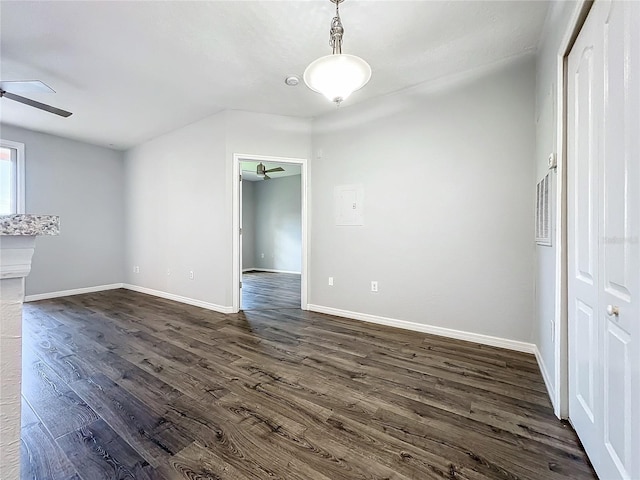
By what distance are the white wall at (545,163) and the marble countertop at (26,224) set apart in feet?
7.75

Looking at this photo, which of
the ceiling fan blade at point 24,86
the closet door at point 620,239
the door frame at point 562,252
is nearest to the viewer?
the closet door at point 620,239

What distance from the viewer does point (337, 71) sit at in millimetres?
1674

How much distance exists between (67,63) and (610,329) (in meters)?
4.44

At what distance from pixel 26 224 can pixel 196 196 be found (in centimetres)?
366

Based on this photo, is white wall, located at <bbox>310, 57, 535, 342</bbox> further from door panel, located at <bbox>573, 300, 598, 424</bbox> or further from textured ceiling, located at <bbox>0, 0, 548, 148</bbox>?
door panel, located at <bbox>573, 300, 598, 424</bbox>

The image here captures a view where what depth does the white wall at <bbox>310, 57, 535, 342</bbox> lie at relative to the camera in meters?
2.54

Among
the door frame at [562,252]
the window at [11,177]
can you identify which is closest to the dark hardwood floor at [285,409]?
the door frame at [562,252]

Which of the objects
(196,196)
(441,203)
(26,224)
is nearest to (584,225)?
(441,203)

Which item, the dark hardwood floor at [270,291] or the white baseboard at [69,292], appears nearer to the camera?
the dark hardwood floor at [270,291]

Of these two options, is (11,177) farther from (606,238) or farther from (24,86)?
(606,238)

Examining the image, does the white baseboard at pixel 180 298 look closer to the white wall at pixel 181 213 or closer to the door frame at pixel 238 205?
the white wall at pixel 181 213

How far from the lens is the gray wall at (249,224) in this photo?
8133 mm

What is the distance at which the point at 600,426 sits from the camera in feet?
3.94

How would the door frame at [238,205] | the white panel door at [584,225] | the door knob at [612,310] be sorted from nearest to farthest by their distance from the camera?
1. the door knob at [612,310]
2. the white panel door at [584,225]
3. the door frame at [238,205]
